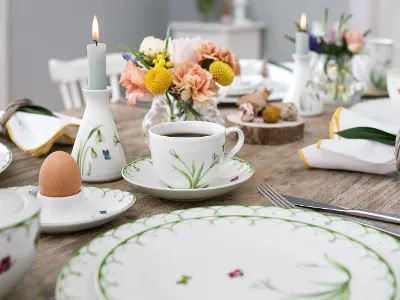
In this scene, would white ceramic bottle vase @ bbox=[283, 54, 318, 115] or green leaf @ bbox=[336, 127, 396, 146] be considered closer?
green leaf @ bbox=[336, 127, 396, 146]

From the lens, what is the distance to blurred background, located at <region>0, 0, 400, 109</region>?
3525mm

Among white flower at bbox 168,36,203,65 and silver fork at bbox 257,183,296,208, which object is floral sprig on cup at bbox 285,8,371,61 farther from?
silver fork at bbox 257,183,296,208

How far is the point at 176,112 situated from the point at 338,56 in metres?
0.74

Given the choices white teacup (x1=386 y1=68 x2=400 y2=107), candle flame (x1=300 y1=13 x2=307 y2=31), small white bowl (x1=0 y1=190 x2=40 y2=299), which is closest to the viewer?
small white bowl (x1=0 y1=190 x2=40 y2=299)

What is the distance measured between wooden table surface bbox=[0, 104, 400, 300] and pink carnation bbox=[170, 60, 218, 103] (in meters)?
0.16

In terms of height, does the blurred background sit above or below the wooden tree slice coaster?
above

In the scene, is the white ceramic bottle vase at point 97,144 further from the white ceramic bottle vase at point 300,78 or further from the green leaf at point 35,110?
the white ceramic bottle vase at point 300,78

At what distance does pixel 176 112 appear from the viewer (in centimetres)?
121

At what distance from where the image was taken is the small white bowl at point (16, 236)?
0.55 m

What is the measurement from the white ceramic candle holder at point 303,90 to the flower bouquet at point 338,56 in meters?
0.12

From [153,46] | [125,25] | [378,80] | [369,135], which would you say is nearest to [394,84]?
[369,135]

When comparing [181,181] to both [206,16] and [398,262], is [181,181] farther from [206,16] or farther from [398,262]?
[206,16]

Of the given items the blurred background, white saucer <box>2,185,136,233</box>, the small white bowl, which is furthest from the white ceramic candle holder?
the blurred background

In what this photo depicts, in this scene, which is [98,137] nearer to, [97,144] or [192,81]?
[97,144]
